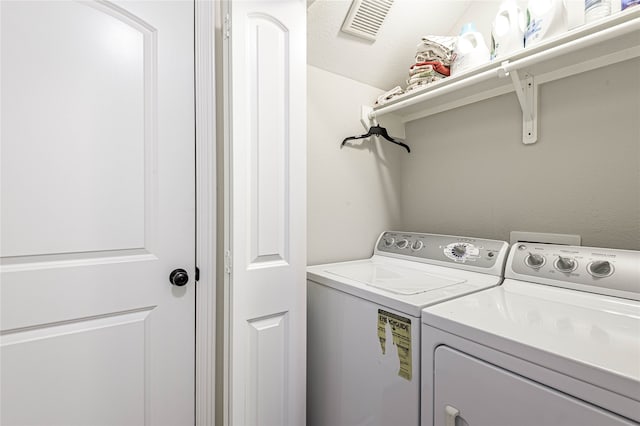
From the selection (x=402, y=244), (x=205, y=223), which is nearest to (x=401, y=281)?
(x=402, y=244)

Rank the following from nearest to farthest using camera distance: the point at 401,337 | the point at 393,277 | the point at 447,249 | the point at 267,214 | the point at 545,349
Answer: the point at 545,349, the point at 401,337, the point at 267,214, the point at 393,277, the point at 447,249

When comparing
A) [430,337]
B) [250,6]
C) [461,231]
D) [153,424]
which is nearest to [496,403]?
[430,337]

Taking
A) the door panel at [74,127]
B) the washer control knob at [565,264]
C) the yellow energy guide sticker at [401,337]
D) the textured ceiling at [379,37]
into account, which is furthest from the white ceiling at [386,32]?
the yellow energy guide sticker at [401,337]

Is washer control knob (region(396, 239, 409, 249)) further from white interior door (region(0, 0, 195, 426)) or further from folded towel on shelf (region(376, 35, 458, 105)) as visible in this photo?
white interior door (region(0, 0, 195, 426))

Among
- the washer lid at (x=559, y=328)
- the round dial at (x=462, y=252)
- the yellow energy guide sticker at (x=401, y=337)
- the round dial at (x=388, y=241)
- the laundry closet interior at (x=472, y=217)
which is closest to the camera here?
the washer lid at (x=559, y=328)

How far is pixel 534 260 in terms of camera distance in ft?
3.70

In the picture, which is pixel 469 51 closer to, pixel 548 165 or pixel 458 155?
pixel 458 155

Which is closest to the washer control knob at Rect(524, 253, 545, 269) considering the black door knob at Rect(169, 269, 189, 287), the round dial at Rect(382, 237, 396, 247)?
the round dial at Rect(382, 237, 396, 247)

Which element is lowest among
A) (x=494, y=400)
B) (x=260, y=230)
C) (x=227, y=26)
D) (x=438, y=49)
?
(x=494, y=400)

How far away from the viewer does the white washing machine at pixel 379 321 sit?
938 mm

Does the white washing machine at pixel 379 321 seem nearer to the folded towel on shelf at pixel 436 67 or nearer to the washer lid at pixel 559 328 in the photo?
the washer lid at pixel 559 328

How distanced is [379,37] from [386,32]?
0.05 meters

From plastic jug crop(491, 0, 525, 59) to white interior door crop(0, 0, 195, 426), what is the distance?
1.30 meters

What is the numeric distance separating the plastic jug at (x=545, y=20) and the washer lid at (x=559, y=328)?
950 millimetres
